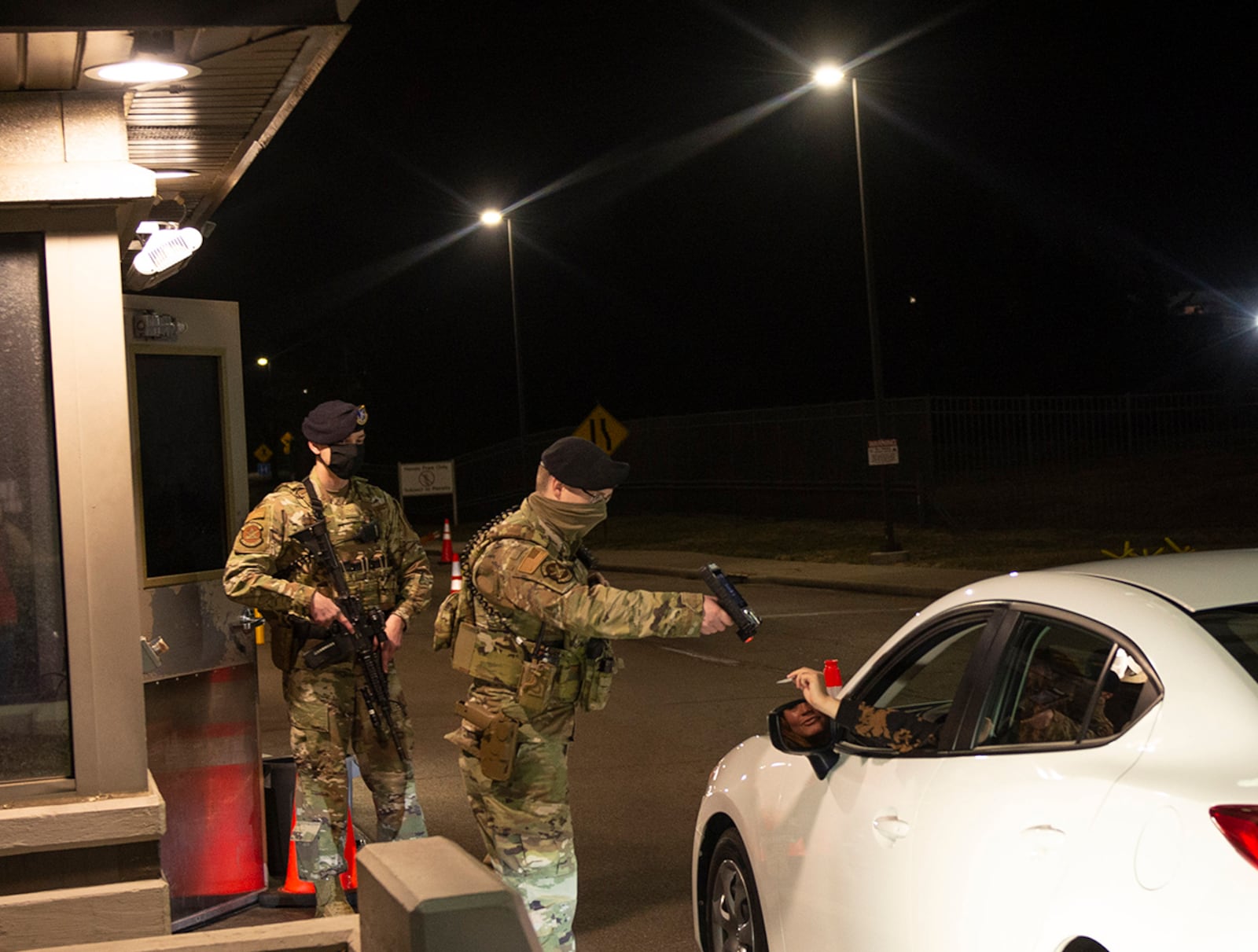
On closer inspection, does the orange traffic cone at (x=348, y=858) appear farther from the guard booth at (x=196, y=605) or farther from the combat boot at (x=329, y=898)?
the guard booth at (x=196, y=605)

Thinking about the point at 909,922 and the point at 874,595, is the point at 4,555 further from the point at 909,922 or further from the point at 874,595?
the point at 874,595

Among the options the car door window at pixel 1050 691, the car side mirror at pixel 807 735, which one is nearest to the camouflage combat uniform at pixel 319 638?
the car side mirror at pixel 807 735

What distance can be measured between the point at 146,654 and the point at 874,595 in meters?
15.3

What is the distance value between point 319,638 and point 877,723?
261 centimetres

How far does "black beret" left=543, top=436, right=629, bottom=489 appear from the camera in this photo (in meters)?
4.68

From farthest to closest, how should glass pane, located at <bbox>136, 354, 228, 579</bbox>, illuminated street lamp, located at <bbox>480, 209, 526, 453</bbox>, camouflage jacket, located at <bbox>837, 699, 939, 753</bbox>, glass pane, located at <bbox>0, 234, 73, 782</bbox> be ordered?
illuminated street lamp, located at <bbox>480, 209, 526, 453</bbox>
glass pane, located at <bbox>136, 354, 228, 579</bbox>
glass pane, located at <bbox>0, 234, 73, 782</bbox>
camouflage jacket, located at <bbox>837, 699, 939, 753</bbox>

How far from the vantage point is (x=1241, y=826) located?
110 inches

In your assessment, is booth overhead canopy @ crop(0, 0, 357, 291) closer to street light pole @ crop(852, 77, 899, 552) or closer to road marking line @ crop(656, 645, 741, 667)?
road marking line @ crop(656, 645, 741, 667)

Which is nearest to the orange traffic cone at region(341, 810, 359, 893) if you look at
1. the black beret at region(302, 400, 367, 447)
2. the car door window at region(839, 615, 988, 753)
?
the black beret at region(302, 400, 367, 447)

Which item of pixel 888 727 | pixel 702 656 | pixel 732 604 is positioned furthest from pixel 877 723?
pixel 702 656

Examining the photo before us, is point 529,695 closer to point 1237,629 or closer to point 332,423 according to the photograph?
point 332,423

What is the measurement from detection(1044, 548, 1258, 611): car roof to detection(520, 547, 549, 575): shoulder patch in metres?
1.52

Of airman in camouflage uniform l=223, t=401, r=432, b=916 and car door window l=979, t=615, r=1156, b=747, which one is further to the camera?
airman in camouflage uniform l=223, t=401, r=432, b=916

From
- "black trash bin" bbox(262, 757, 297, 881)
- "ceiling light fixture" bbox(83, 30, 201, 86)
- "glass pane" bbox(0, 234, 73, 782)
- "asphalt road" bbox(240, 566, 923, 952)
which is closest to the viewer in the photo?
"ceiling light fixture" bbox(83, 30, 201, 86)
